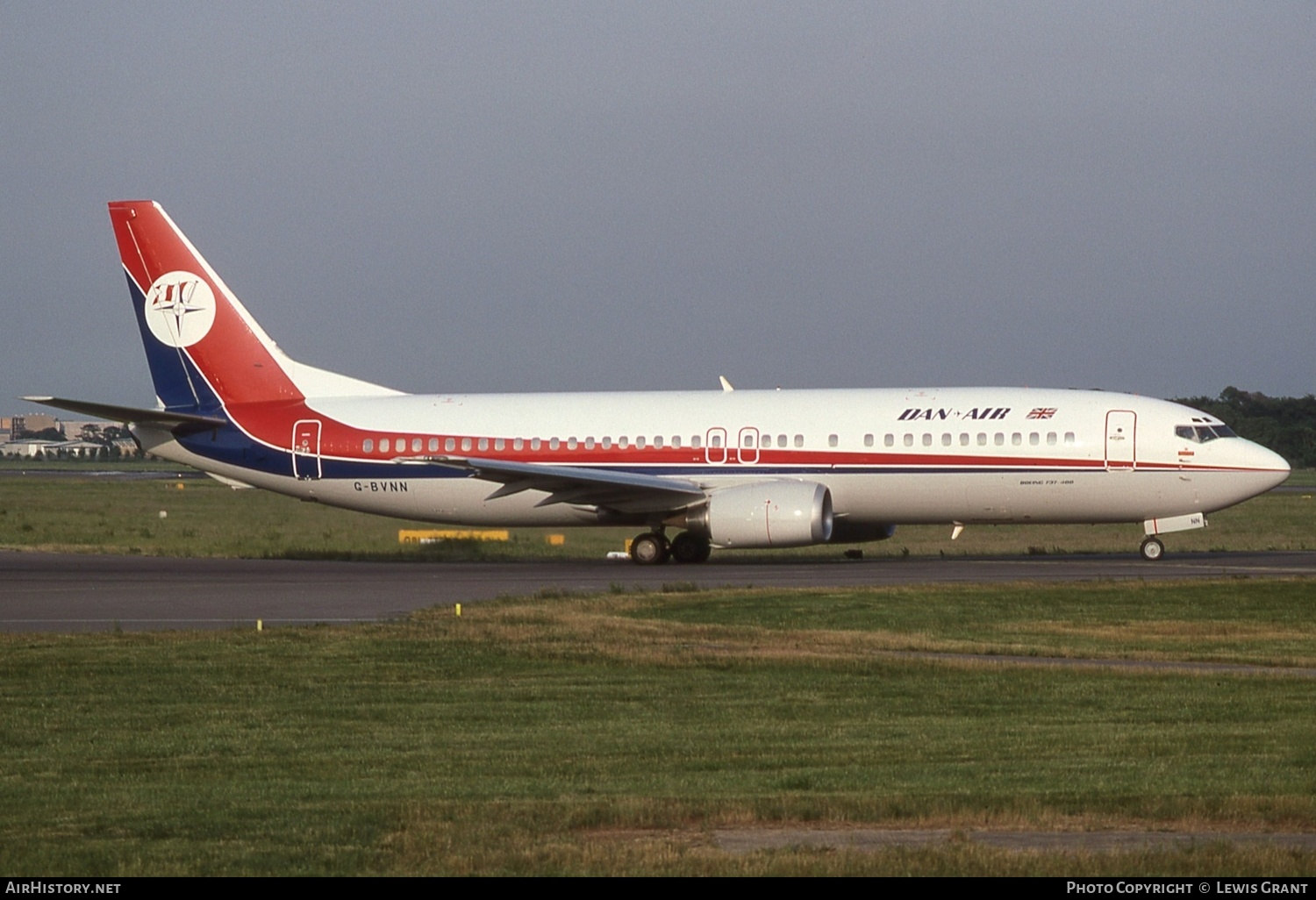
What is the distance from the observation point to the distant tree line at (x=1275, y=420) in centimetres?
11850

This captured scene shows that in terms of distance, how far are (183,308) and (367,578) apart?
10.8m

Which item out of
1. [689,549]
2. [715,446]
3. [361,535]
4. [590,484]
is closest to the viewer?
[590,484]

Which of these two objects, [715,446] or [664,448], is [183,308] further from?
[715,446]

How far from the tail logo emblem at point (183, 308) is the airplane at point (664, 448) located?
0.15 ft

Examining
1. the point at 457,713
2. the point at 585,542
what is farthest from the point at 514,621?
the point at 585,542

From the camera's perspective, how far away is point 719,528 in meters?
33.5

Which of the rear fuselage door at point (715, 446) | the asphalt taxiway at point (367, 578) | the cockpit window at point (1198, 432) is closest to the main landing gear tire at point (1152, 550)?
the asphalt taxiway at point (367, 578)

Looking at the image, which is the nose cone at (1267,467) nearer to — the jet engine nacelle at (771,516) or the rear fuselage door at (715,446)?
the jet engine nacelle at (771,516)

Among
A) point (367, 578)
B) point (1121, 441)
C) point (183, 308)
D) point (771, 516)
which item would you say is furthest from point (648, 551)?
point (183, 308)

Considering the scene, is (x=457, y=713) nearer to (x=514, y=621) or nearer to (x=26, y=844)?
(x=26, y=844)

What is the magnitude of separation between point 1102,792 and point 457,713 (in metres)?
6.08

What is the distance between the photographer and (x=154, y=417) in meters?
37.5

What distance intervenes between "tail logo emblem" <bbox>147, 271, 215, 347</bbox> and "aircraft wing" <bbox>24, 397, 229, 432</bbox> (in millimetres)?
1788

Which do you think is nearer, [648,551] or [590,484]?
[590,484]
